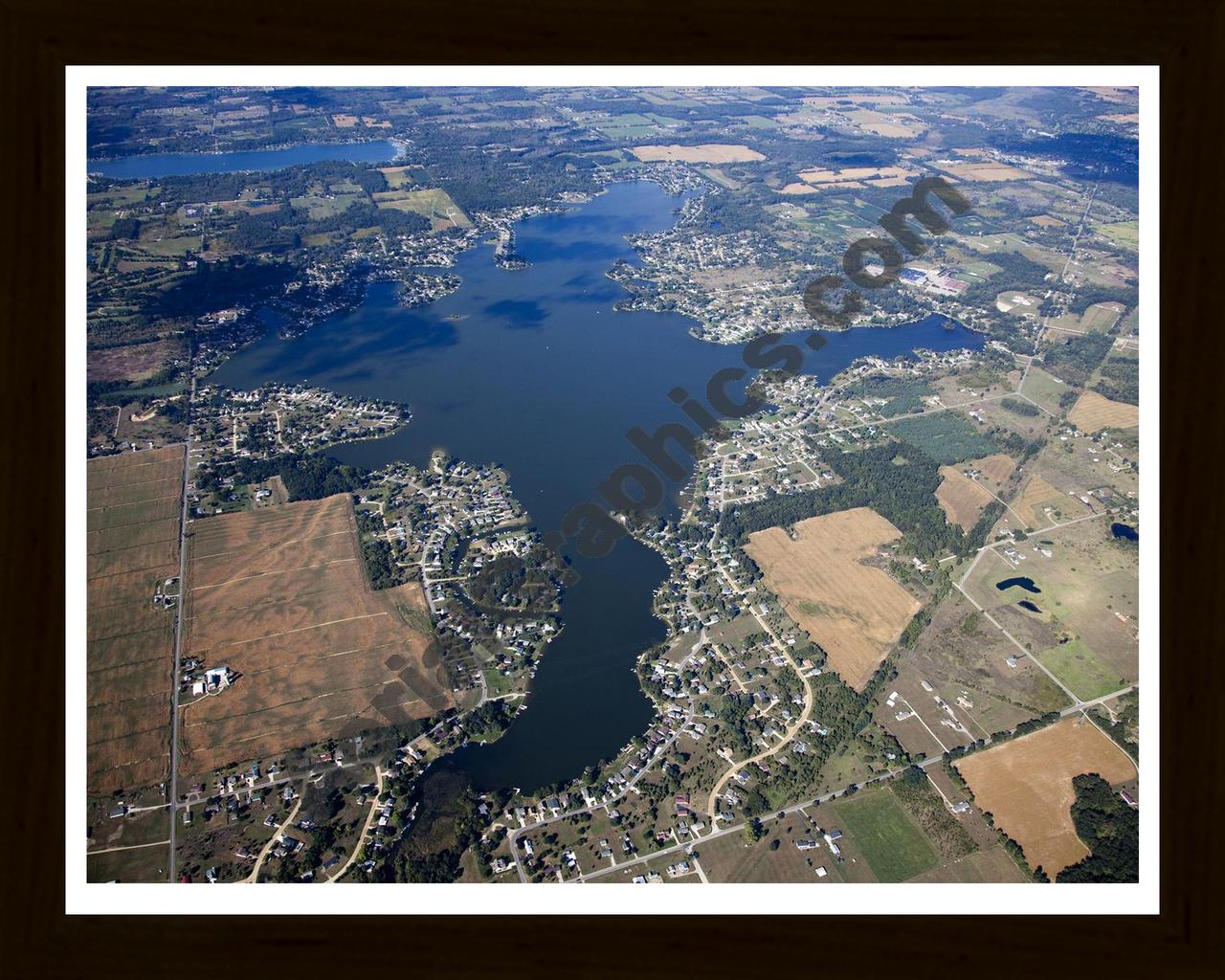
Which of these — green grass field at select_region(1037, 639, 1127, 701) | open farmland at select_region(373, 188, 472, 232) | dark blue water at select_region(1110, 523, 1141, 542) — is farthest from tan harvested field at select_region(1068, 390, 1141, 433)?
open farmland at select_region(373, 188, 472, 232)

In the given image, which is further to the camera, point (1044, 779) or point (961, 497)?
point (961, 497)

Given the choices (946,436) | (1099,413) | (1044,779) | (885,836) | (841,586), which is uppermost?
(1099,413)

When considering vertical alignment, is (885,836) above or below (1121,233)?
below

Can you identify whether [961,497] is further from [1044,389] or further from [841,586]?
[1044,389]

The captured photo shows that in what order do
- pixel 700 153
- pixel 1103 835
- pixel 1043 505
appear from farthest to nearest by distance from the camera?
pixel 700 153 → pixel 1043 505 → pixel 1103 835

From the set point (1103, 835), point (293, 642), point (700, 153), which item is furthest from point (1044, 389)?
point (700, 153)

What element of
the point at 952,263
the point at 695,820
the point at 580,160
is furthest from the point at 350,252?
the point at 695,820

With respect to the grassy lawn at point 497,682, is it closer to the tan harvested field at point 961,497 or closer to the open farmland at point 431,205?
the tan harvested field at point 961,497
